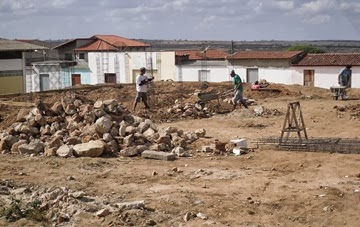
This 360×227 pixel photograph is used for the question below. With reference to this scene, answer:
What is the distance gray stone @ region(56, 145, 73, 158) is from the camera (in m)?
11.7

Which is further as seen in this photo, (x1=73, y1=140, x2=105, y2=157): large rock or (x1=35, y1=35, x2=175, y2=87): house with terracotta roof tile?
(x1=35, y1=35, x2=175, y2=87): house with terracotta roof tile

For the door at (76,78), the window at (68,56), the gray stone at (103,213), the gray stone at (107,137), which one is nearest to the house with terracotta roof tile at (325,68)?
the door at (76,78)

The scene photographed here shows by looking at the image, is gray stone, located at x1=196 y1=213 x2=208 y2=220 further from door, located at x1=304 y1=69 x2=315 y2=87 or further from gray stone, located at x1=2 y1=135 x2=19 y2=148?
door, located at x1=304 y1=69 x2=315 y2=87

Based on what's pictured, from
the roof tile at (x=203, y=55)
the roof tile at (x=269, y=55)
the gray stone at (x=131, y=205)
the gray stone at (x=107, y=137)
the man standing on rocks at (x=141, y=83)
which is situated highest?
the roof tile at (x=203, y=55)

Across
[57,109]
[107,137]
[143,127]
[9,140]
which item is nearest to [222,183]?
[107,137]

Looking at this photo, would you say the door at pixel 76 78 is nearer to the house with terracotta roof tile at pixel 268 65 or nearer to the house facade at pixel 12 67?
the house facade at pixel 12 67

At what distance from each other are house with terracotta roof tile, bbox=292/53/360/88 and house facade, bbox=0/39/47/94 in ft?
63.6

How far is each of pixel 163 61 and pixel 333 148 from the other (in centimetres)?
3590

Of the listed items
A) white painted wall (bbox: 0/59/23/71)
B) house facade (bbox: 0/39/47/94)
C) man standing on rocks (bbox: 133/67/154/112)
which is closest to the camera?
man standing on rocks (bbox: 133/67/154/112)

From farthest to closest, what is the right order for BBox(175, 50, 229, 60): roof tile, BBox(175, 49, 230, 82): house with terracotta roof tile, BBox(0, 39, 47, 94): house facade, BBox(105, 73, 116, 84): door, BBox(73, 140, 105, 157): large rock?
1. BBox(175, 50, 229, 60): roof tile
2. BBox(105, 73, 116, 84): door
3. BBox(175, 49, 230, 82): house with terracotta roof tile
4. BBox(0, 39, 47, 94): house facade
5. BBox(73, 140, 105, 157): large rock

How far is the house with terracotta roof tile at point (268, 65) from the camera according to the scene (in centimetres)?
4091

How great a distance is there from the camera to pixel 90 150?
11.7m

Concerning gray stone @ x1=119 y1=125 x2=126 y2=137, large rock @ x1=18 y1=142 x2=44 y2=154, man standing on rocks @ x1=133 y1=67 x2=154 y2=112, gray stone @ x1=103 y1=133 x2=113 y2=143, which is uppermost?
man standing on rocks @ x1=133 y1=67 x2=154 y2=112

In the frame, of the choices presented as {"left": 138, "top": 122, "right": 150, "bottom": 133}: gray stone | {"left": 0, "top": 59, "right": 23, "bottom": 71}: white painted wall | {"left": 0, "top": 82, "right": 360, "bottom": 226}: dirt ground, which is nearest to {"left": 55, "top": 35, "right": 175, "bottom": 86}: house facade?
{"left": 0, "top": 59, "right": 23, "bottom": 71}: white painted wall
